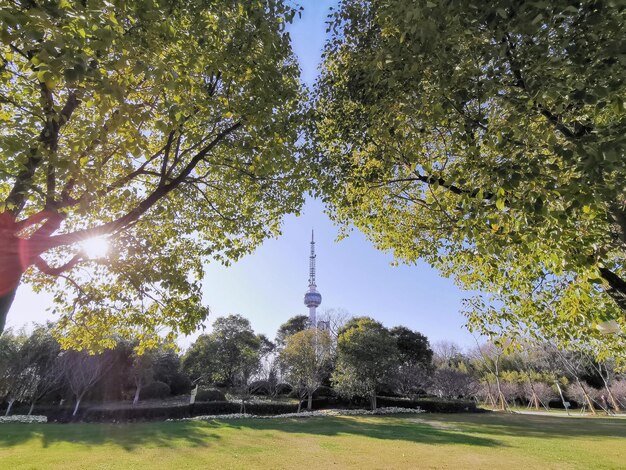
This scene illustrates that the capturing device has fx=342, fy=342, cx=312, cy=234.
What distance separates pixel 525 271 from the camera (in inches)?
241

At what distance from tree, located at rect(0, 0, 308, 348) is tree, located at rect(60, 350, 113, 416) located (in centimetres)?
2181

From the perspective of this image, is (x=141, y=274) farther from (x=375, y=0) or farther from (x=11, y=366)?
(x=11, y=366)

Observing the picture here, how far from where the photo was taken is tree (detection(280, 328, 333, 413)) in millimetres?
29969

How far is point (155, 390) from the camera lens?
33750mm

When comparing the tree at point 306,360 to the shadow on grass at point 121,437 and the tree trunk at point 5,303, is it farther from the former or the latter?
the tree trunk at point 5,303

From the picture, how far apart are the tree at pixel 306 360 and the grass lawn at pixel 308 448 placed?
34.1 feet

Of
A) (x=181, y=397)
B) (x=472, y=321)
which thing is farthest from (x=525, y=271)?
(x=181, y=397)

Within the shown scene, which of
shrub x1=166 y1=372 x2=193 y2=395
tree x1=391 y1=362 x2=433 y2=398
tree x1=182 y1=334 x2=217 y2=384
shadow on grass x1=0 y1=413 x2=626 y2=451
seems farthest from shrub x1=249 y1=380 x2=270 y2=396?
tree x1=391 y1=362 x2=433 y2=398

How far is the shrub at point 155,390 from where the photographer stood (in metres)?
33.0

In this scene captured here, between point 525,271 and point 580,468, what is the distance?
899cm

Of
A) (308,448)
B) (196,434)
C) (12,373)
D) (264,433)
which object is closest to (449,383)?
(264,433)

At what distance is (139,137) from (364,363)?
2835cm

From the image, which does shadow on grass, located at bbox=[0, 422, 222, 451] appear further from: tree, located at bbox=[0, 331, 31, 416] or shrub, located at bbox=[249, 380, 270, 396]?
shrub, located at bbox=[249, 380, 270, 396]

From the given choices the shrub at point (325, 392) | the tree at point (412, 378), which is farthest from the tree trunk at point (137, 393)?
the tree at point (412, 378)
